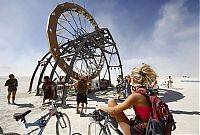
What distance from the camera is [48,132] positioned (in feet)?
23.0

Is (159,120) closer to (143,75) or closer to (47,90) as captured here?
(143,75)

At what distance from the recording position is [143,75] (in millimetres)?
2988

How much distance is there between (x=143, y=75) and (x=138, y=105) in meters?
0.41

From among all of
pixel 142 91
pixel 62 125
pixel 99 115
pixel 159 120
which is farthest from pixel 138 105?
pixel 62 125

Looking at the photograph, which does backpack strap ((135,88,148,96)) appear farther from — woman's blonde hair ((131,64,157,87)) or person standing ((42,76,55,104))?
person standing ((42,76,55,104))

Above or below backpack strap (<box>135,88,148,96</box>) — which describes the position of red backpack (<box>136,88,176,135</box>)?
below

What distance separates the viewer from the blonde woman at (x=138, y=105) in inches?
112

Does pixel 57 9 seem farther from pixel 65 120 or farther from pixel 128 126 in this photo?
pixel 128 126

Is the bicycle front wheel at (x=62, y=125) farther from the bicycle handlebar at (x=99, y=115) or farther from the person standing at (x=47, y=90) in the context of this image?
the person standing at (x=47, y=90)

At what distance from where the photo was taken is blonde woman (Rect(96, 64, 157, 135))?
112 inches

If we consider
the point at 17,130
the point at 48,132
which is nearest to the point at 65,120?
the point at 48,132

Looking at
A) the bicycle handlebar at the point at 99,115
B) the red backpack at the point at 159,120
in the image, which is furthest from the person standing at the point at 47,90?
the red backpack at the point at 159,120

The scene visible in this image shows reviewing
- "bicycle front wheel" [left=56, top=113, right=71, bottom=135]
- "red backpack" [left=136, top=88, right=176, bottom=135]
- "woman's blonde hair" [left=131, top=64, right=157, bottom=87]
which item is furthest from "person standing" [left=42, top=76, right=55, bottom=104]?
"red backpack" [left=136, top=88, right=176, bottom=135]

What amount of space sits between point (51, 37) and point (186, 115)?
1109 centimetres
